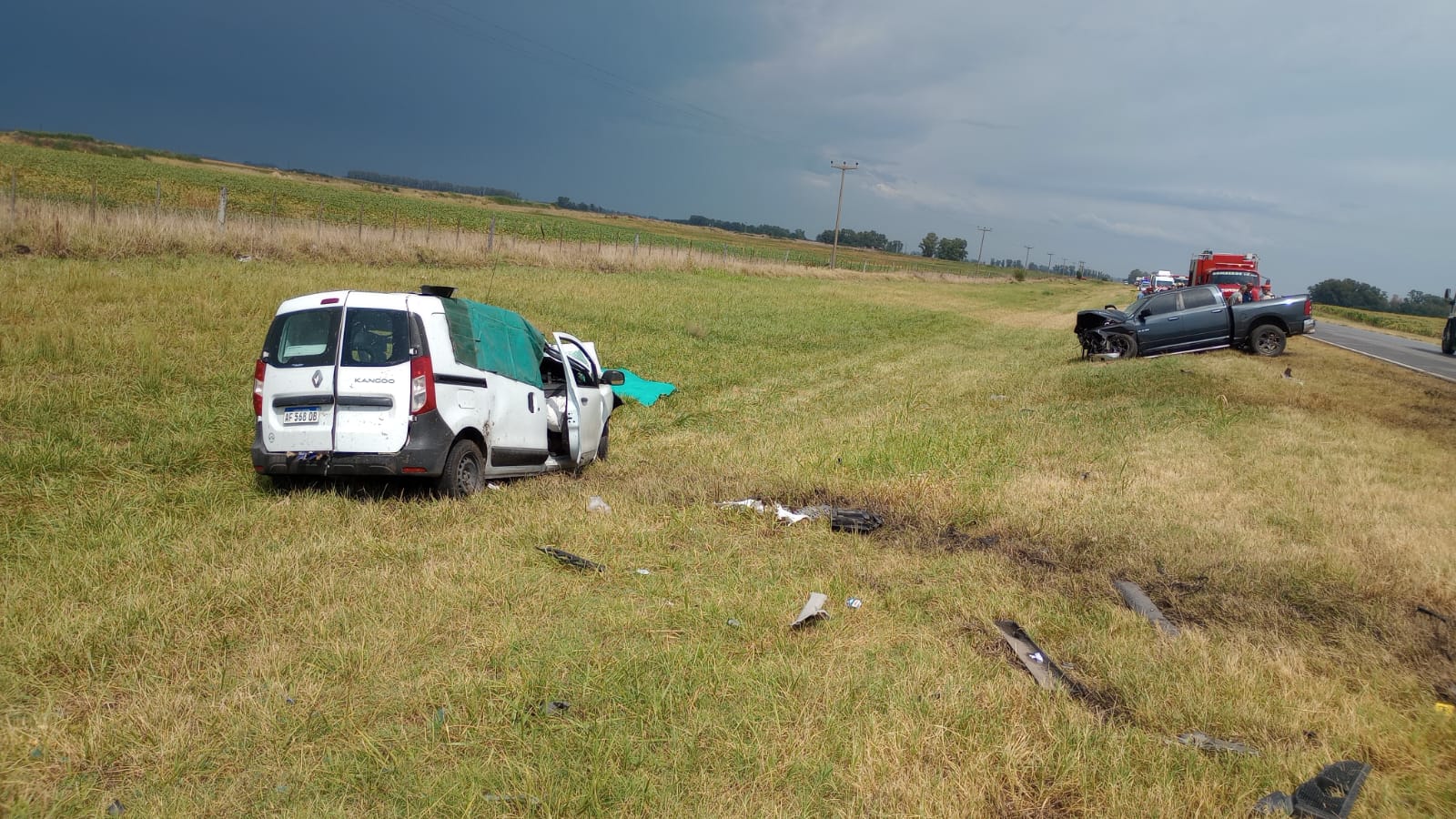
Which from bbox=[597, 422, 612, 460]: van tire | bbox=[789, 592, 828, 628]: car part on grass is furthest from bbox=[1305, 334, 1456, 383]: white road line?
bbox=[789, 592, 828, 628]: car part on grass

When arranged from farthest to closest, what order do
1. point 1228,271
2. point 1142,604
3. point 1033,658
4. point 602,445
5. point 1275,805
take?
1. point 1228,271
2. point 602,445
3. point 1142,604
4. point 1033,658
5. point 1275,805

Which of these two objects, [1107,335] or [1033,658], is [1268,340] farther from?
[1033,658]

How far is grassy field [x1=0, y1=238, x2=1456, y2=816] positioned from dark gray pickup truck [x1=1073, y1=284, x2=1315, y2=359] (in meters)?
9.09

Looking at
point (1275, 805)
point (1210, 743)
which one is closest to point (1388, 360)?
point (1210, 743)

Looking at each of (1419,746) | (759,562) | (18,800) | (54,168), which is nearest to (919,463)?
(759,562)

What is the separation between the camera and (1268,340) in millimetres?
20062

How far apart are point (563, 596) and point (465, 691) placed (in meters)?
1.30

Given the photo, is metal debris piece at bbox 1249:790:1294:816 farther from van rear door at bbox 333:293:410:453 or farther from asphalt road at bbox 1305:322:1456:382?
asphalt road at bbox 1305:322:1456:382

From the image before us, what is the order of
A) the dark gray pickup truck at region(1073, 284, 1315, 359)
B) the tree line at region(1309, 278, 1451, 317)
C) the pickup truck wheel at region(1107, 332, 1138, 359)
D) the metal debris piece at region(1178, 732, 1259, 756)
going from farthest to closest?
the tree line at region(1309, 278, 1451, 317) → the pickup truck wheel at region(1107, 332, 1138, 359) → the dark gray pickup truck at region(1073, 284, 1315, 359) → the metal debris piece at region(1178, 732, 1259, 756)

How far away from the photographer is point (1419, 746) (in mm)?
3994

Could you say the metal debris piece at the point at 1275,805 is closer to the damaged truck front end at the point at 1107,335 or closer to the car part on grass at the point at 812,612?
the car part on grass at the point at 812,612

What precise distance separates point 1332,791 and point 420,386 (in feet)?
20.1

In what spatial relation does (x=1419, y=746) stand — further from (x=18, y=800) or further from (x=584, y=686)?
(x=18, y=800)

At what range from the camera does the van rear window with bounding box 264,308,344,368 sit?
6.96 meters
